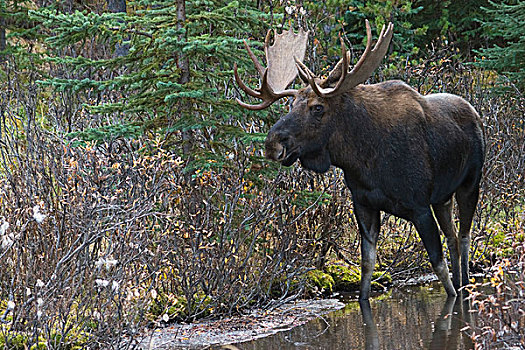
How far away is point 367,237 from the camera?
24.7 feet

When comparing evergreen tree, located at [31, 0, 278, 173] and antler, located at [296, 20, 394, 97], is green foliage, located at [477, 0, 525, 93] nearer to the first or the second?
evergreen tree, located at [31, 0, 278, 173]

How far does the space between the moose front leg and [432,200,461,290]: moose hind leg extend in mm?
813

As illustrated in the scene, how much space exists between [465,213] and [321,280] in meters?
1.71

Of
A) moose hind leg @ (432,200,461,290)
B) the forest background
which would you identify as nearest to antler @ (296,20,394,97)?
the forest background

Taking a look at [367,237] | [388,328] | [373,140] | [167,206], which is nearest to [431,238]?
[367,237]

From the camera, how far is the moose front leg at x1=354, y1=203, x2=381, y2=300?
7370 millimetres

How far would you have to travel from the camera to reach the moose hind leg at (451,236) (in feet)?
25.9

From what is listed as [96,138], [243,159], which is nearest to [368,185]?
[243,159]

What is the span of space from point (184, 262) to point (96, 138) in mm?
1363

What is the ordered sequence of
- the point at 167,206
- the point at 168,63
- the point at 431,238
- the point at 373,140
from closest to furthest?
the point at 373,140 → the point at 431,238 → the point at 167,206 → the point at 168,63

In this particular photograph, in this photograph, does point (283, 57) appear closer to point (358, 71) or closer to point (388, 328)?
point (358, 71)

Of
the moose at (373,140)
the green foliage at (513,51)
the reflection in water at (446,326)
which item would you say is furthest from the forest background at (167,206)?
the green foliage at (513,51)

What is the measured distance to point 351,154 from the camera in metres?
6.99

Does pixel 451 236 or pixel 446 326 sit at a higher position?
pixel 451 236
